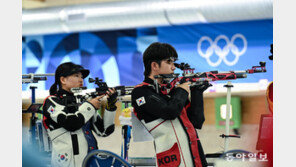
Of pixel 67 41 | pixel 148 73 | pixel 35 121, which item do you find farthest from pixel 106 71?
pixel 148 73

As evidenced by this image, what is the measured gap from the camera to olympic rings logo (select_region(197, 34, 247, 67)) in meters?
3.41

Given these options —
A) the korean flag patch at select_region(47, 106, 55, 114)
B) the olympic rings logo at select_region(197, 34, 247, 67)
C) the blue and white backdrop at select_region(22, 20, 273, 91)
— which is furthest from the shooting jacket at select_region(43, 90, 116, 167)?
the olympic rings logo at select_region(197, 34, 247, 67)

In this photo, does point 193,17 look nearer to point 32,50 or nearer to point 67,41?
point 67,41

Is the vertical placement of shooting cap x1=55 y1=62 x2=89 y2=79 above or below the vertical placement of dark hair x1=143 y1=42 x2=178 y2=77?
below

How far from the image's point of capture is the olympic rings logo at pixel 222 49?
3410 mm

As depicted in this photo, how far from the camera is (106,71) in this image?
3.32m

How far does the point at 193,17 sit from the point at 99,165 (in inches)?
72.1

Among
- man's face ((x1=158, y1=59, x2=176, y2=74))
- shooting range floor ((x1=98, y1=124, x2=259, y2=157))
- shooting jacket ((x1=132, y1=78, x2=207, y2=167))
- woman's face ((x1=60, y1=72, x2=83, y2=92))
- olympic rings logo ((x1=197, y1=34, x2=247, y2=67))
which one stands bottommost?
shooting range floor ((x1=98, y1=124, x2=259, y2=157))

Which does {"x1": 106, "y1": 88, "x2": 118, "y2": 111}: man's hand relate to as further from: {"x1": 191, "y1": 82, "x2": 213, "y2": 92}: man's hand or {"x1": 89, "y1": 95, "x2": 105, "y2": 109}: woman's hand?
{"x1": 191, "y1": 82, "x2": 213, "y2": 92}: man's hand

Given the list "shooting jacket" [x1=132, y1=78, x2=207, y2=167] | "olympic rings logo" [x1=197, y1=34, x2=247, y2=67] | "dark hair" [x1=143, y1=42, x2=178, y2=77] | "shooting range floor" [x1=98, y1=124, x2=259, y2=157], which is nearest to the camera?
"shooting jacket" [x1=132, y1=78, x2=207, y2=167]

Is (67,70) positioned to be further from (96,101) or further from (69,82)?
(96,101)

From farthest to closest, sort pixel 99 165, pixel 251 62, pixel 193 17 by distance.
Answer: pixel 193 17
pixel 251 62
pixel 99 165

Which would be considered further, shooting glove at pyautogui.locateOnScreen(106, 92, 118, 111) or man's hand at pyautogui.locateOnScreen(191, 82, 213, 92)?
shooting glove at pyautogui.locateOnScreen(106, 92, 118, 111)

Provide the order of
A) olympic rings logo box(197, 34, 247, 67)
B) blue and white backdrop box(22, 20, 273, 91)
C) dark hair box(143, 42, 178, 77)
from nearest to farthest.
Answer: dark hair box(143, 42, 178, 77), blue and white backdrop box(22, 20, 273, 91), olympic rings logo box(197, 34, 247, 67)
